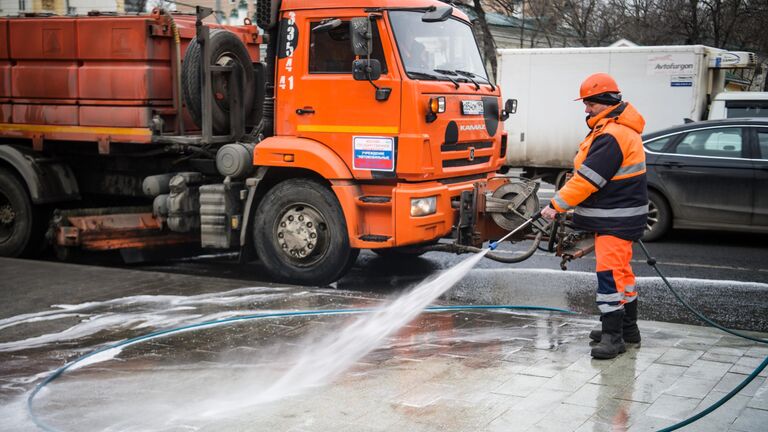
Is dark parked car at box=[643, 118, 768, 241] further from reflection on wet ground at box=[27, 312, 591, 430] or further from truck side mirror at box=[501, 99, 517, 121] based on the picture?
reflection on wet ground at box=[27, 312, 591, 430]

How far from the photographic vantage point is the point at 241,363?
19.5 ft

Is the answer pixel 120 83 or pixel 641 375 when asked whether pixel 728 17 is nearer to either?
pixel 120 83

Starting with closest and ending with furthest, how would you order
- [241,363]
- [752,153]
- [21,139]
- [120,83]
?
[241,363] < [120,83] < [21,139] < [752,153]

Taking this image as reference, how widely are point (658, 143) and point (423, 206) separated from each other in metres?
5.02

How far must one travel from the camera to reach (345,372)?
18.5ft

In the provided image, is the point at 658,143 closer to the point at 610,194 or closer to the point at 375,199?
the point at 375,199

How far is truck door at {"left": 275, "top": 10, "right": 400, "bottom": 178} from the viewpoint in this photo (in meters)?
8.20

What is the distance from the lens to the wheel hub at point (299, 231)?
340 inches

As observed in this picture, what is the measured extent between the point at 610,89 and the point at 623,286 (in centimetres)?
133

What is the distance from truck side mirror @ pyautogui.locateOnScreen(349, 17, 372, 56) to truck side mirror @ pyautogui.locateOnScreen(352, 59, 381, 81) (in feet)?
0.28

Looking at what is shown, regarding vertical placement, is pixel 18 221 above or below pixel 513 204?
below

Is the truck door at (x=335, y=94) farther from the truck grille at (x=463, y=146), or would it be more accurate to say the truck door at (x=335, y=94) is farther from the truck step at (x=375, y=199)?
the truck grille at (x=463, y=146)

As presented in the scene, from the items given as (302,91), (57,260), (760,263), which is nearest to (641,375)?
(302,91)

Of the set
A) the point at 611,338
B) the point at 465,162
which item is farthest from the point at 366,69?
the point at 611,338
